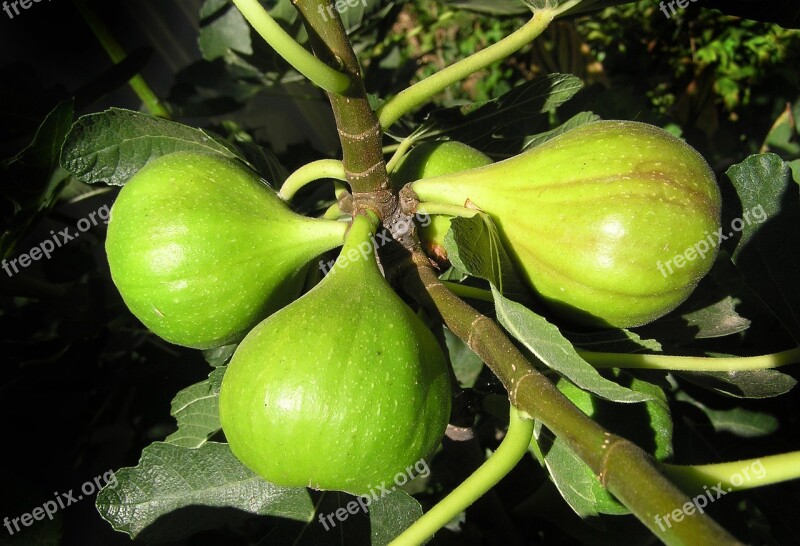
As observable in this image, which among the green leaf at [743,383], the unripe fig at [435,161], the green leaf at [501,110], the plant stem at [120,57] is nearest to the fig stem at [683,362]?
the green leaf at [743,383]

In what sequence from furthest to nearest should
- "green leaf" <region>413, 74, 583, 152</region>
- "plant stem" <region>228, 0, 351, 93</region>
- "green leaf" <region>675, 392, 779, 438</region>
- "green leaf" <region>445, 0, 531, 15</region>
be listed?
"green leaf" <region>445, 0, 531, 15</region> → "green leaf" <region>675, 392, 779, 438</region> → "green leaf" <region>413, 74, 583, 152</region> → "plant stem" <region>228, 0, 351, 93</region>

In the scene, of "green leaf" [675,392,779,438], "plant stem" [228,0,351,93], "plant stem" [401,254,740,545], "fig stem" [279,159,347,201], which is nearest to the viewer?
"plant stem" [401,254,740,545]

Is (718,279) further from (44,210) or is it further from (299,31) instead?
(44,210)

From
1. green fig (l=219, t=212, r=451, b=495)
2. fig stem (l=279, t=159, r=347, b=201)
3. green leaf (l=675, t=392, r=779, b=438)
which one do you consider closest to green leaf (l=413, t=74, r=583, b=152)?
fig stem (l=279, t=159, r=347, b=201)

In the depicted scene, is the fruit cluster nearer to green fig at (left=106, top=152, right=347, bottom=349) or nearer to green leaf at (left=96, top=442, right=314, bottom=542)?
green fig at (left=106, top=152, right=347, bottom=349)

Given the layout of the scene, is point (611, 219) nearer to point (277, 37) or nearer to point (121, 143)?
point (277, 37)

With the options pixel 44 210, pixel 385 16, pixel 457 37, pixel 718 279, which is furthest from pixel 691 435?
pixel 457 37

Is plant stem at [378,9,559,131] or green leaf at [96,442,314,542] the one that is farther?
green leaf at [96,442,314,542]
